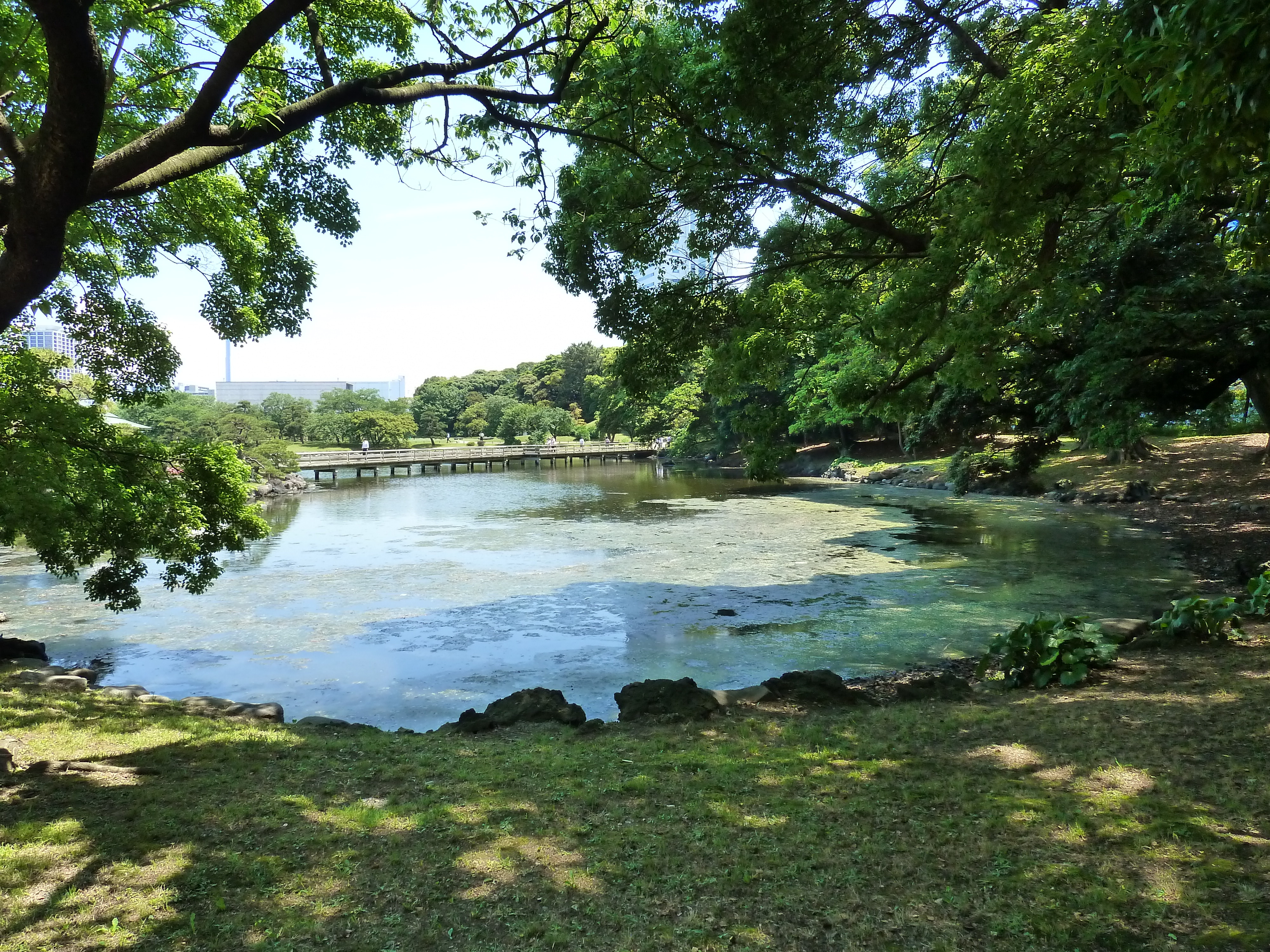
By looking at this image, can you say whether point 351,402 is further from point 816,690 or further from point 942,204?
point 816,690

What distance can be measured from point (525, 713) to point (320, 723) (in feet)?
5.54

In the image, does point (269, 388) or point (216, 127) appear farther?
point (269, 388)

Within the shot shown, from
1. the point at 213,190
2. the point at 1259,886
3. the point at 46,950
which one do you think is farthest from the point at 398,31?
the point at 1259,886

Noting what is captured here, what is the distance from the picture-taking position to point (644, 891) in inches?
111

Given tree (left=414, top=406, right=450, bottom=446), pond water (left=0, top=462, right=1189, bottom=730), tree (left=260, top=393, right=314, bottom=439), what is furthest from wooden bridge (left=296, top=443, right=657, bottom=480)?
pond water (left=0, top=462, right=1189, bottom=730)

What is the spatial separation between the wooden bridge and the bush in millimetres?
41277

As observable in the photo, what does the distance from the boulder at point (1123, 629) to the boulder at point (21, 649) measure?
11391 mm

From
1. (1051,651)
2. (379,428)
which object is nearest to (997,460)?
(1051,651)

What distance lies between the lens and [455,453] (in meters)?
49.8

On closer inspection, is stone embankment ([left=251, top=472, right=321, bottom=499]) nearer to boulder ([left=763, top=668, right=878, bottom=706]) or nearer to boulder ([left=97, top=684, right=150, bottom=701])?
boulder ([left=97, top=684, right=150, bottom=701])

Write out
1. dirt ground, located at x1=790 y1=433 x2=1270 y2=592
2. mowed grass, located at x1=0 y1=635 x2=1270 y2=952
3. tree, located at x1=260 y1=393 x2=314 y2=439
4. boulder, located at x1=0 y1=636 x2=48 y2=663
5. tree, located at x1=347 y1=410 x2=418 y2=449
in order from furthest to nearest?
tree, located at x1=260 y1=393 x2=314 y2=439
tree, located at x1=347 y1=410 x2=418 y2=449
dirt ground, located at x1=790 y1=433 x2=1270 y2=592
boulder, located at x1=0 y1=636 x2=48 y2=663
mowed grass, located at x1=0 y1=635 x2=1270 y2=952

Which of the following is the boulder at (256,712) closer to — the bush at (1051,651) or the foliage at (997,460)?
the bush at (1051,651)

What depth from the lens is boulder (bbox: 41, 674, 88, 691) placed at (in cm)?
661

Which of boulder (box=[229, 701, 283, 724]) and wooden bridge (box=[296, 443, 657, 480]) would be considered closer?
boulder (box=[229, 701, 283, 724])
